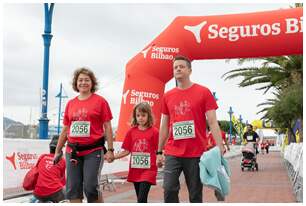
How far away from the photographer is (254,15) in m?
12.2

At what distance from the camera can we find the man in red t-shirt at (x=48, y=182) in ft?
18.6

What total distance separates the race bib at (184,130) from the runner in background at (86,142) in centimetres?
90

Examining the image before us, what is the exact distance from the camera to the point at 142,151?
5637 mm

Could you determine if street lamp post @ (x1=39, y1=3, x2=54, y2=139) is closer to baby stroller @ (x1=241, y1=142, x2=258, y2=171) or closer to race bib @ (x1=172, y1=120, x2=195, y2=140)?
race bib @ (x1=172, y1=120, x2=195, y2=140)

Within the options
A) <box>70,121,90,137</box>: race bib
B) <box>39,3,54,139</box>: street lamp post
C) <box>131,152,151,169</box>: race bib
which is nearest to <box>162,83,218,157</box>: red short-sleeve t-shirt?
<box>131,152,151,169</box>: race bib

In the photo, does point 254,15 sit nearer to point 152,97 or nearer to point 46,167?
point 152,97

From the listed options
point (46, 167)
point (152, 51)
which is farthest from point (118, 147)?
point (46, 167)

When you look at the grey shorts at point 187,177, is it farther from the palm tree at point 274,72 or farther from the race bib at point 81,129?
the palm tree at point 274,72

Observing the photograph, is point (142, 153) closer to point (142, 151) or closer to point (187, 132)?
point (142, 151)

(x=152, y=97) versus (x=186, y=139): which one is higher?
(x=152, y=97)

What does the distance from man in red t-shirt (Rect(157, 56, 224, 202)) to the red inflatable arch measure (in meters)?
7.51

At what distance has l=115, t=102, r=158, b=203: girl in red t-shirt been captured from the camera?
5.53 meters

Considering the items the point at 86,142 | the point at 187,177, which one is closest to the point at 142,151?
the point at 86,142

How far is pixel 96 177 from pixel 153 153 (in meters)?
0.76
